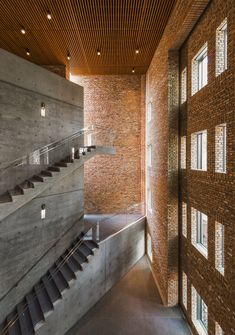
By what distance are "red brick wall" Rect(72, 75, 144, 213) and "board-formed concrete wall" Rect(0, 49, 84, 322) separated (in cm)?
396

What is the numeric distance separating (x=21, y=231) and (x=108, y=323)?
13.9 feet

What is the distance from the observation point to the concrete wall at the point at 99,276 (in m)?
8.15

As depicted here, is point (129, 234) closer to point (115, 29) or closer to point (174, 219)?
point (174, 219)

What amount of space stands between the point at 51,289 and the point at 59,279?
0.48 metres

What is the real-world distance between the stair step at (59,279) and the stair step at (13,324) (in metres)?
1.49

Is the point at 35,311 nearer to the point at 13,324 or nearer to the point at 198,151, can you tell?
the point at 13,324

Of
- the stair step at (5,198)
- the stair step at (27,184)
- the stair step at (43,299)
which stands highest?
the stair step at (27,184)

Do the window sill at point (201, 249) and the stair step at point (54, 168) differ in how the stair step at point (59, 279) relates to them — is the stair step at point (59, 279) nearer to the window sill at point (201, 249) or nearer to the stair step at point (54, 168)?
the stair step at point (54, 168)

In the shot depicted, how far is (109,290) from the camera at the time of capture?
1080 centimetres

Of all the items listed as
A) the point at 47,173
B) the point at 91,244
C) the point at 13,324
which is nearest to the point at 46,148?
the point at 47,173

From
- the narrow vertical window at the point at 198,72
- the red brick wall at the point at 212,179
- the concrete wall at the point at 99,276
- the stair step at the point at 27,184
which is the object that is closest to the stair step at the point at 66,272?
the concrete wall at the point at 99,276

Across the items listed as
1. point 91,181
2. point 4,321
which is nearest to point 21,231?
point 4,321

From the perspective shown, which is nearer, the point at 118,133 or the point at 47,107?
the point at 47,107

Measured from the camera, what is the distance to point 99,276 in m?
→ 10.3
